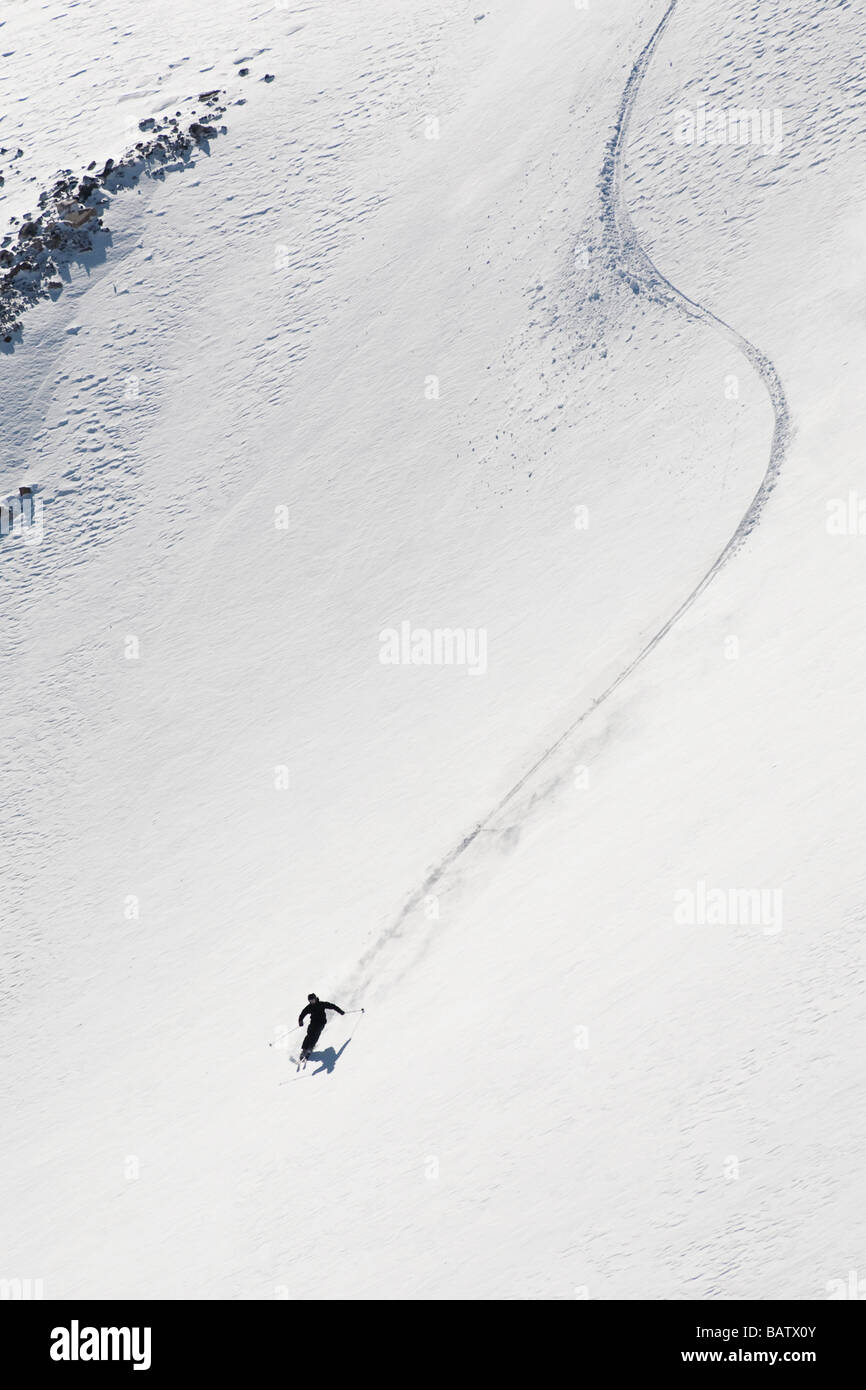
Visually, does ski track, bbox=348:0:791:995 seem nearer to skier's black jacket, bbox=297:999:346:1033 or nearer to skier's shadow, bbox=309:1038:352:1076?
skier's shadow, bbox=309:1038:352:1076

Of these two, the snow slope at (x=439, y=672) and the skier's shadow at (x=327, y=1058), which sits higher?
the snow slope at (x=439, y=672)

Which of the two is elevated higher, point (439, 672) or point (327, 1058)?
point (439, 672)

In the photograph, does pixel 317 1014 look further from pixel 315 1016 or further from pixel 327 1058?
pixel 327 1058

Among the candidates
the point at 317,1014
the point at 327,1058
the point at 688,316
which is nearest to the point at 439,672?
the point at 317,1014

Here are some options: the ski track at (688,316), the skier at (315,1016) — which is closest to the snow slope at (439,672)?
the ski track at (688,316)

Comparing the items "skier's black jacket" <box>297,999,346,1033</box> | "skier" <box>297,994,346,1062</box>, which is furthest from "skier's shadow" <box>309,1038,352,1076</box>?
"skier's black jacket" <box>297,999,346,1033</box>

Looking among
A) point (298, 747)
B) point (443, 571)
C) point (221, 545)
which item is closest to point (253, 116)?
point (221, 545)

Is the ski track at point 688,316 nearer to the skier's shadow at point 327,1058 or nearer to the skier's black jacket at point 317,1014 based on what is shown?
the skier's shadow at point 327,1058
